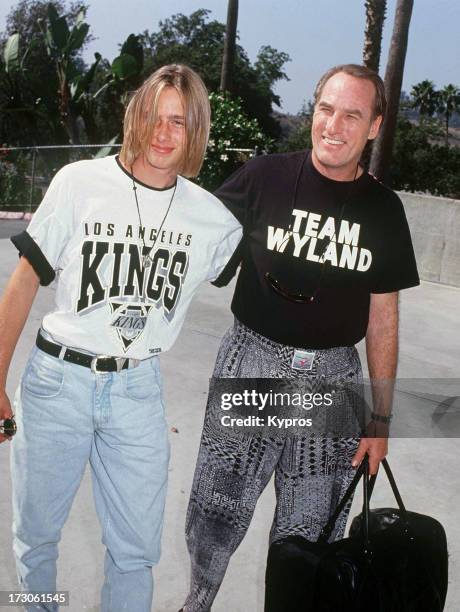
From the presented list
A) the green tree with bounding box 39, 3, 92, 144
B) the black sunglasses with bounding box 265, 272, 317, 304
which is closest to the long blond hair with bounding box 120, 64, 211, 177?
the black sunglasses with bounding box 265, 272, 317, 304

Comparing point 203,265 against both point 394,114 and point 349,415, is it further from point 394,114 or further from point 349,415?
point 394,114

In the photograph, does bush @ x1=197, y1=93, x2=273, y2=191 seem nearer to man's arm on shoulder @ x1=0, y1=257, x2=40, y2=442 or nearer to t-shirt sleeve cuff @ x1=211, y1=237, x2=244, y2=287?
t-shirt sleeve cuff @ x1=211, y1=237, x2=244, y2=287

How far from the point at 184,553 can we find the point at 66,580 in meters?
0.54

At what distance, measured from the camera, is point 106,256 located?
230cm

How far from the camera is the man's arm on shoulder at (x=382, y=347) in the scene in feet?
8.61

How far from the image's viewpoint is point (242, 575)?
3.32 metres

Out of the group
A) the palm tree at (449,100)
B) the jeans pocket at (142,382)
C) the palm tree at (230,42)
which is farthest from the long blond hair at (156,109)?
the palm tree at (449,100)

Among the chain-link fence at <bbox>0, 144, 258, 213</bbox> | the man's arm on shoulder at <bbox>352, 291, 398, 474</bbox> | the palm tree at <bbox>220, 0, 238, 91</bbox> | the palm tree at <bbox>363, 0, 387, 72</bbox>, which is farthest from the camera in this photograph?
the palm tree at <bbox>220, 0, 238, 91</bbox>

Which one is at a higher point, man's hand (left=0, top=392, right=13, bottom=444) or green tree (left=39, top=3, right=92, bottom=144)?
green tree (left=39, top=3, right=92, bottom=144)

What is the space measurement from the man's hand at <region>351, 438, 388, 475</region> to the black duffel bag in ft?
0.57

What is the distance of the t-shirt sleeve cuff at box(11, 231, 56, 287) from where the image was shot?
7.48 feet

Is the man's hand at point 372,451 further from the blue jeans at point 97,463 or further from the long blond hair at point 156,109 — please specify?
the long blond hair at point 156,109

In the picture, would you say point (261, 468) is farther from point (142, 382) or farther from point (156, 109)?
point (156, 109)

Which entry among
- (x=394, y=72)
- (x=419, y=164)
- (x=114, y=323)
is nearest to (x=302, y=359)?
(x=114, y=323)
